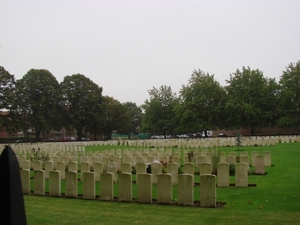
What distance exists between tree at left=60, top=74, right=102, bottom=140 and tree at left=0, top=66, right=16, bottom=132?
911 cm

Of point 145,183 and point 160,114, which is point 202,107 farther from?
point 145,183

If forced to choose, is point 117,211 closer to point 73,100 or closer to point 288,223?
point 288,223

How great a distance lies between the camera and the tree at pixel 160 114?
2338 inches

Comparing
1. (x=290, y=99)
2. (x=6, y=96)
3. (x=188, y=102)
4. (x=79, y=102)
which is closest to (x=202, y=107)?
(x=188, y=102)

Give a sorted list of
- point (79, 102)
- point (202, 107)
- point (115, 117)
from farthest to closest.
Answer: point (115, 117) → point (79, 102) → point (202, 107)

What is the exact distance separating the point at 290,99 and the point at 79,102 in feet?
115

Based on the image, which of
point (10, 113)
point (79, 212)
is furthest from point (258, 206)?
point (10, 113)

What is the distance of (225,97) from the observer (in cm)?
5166

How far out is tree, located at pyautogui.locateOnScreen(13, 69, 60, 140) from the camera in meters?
48.0

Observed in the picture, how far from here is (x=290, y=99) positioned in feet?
157

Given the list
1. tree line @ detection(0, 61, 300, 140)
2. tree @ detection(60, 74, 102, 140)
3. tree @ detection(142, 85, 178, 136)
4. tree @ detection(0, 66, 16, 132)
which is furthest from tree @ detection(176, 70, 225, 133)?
tree @ detection(0, 66, 16, 132)

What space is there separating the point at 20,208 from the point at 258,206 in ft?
21.6

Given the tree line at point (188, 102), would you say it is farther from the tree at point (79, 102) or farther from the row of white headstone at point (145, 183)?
the row of white headstone at point (145, 183)

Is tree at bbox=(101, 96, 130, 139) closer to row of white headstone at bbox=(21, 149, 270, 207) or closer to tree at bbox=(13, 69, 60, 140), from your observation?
tree at bbox=(13, 69, 60, 140)
